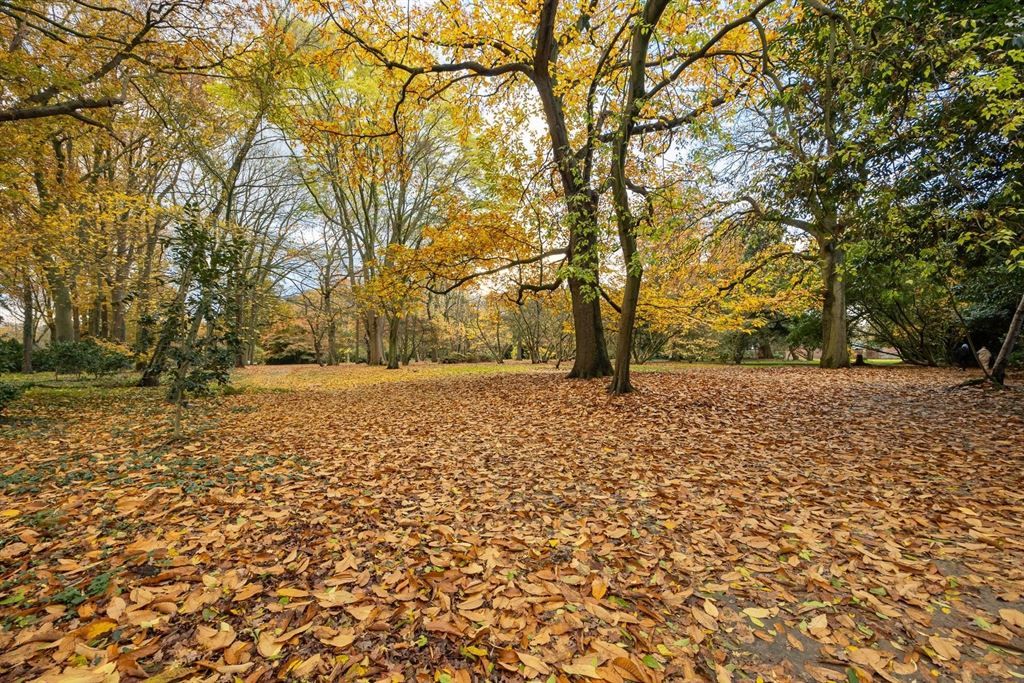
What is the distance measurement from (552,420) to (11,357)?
71.3ft

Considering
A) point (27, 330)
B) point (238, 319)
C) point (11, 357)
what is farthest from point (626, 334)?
point (11, 357)

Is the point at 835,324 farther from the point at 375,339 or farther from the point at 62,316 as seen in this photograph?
the point at 62,316

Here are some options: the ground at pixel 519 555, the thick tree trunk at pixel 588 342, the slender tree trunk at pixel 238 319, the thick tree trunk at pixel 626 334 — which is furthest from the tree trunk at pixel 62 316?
the thick tree trunk at pixel 626 334

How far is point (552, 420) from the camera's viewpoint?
20.6 feet

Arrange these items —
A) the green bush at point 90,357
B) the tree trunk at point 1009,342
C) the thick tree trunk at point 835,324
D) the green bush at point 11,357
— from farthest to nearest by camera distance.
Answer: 1. the green bush at point 11,357
2. the thick tree trunk at point 835,324
3. the green bush at point 90,357
4. the tree trunk at point 1009,342

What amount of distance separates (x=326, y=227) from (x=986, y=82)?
A: 83.3 ft

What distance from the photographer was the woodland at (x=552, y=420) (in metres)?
1.92

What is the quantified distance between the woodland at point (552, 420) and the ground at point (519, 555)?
2cm

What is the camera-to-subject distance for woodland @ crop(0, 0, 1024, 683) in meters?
1.92

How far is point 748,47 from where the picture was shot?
875cm

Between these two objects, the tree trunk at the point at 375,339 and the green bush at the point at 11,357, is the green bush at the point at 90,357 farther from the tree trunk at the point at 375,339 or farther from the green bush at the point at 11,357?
the tree trunk at the point at 375,339

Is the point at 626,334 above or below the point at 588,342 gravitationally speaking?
above

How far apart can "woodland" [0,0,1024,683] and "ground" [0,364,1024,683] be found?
0.02 m

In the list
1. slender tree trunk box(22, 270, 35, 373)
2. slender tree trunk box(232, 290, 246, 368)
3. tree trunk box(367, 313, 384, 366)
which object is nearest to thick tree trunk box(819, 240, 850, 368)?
slender tree trunk box(232, 290, 246, 368)
